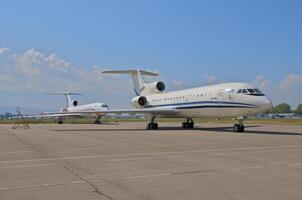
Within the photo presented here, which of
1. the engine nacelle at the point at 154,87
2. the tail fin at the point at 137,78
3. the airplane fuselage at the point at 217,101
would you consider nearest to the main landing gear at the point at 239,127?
the airplane fuselage at the point at 217,101

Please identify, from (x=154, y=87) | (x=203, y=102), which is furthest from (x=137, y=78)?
(x=203, y=102)

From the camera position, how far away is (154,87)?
4106 cm

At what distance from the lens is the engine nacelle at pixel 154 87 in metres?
40.7

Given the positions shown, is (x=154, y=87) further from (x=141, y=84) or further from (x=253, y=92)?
(x=253, y=92)

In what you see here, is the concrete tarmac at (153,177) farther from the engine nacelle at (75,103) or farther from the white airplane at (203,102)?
the engine nacelle at (75,103)

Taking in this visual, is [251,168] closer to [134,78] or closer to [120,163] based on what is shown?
[120,163]

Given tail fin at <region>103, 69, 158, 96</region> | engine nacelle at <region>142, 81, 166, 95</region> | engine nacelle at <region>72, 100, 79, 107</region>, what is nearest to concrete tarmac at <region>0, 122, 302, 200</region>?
engine nacelle at <region>142, 81, 166, 95</region>

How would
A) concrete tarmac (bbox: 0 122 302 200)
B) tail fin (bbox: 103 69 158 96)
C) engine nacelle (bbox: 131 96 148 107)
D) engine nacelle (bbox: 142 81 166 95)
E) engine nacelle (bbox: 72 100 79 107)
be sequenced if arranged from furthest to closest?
engine nacelle (bbox: 72 100 79 107) → tail fin (bbox: 103 69 158 96) → engine nacelle (bbox: 142 81 166 95) → engine nacelle (bbox: 131 96 148 107) → concrete tarmac (bbox: 0 122 302 200)

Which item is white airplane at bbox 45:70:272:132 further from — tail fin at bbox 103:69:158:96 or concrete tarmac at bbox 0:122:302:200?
concrete tarmac at bbox 0:122:302:200

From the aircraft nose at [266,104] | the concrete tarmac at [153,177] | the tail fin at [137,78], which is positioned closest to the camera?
the concrete tarmac at [153,177]

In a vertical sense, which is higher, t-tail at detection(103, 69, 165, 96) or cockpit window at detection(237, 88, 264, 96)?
t-tail at detection(103, 69, 165, 96)

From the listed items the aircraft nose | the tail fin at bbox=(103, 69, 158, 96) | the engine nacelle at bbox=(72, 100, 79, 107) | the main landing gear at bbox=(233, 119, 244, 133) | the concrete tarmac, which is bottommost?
the concrete tarmac

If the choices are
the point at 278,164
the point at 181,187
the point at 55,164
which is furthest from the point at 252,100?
the point at 181,187

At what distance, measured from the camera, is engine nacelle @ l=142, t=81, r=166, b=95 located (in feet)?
133
